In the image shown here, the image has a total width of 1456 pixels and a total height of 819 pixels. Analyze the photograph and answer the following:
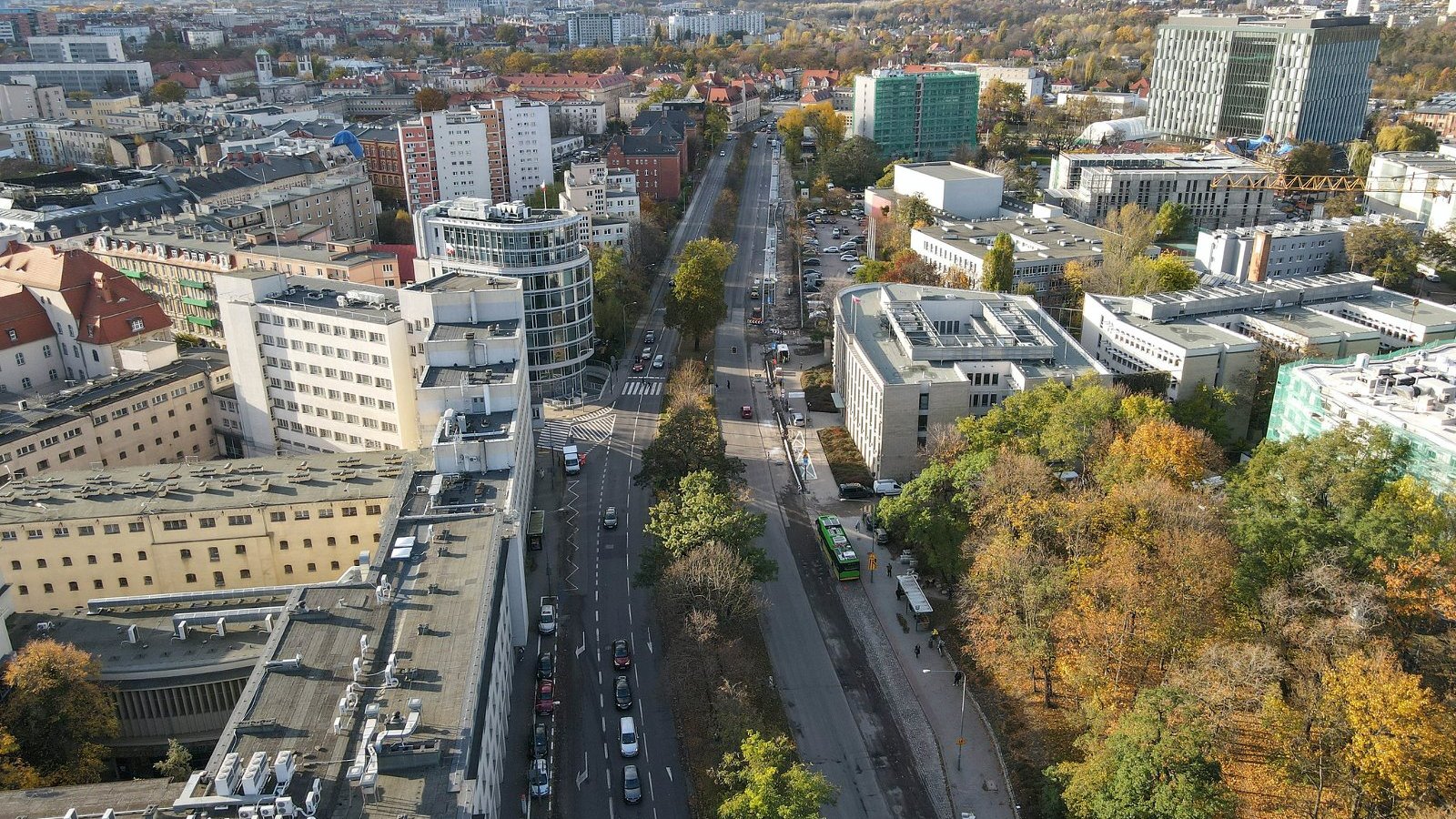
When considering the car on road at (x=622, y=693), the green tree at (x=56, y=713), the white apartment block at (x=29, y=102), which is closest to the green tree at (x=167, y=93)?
the white apartment block at (x=29, y=102)

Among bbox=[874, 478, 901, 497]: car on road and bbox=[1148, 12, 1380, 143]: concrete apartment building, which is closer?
bbox=[874, 478, 901, 497]: car on road

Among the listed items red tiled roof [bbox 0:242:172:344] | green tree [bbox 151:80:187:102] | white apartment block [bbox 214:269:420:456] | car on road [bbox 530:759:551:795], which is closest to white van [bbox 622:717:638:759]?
car on road [bbox 530:759:551:795]

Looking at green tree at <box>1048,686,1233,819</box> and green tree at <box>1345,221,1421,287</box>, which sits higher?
green tree at <box>1345,221,1421,287</box>

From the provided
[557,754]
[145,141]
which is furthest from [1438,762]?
[145,141]

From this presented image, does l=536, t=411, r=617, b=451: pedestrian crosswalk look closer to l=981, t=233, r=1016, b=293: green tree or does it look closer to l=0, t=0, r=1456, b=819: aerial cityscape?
l=0, t=0, r=1456, b=819: aerial cityscape

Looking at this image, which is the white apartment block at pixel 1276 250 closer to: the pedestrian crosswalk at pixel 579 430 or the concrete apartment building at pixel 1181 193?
the concrete apartment building at pixel 1181 193

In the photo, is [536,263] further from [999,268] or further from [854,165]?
[854,165]
